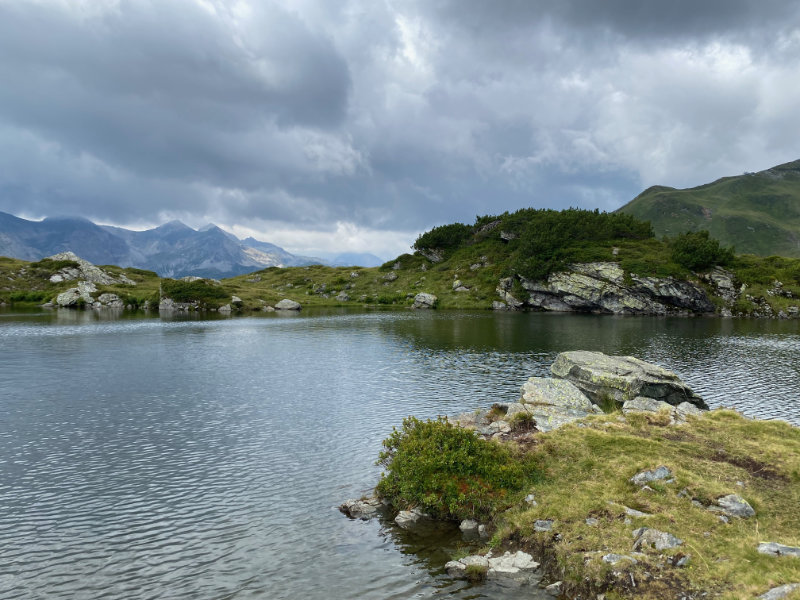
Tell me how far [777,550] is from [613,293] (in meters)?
143

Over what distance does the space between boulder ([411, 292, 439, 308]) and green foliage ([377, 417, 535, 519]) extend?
453ft

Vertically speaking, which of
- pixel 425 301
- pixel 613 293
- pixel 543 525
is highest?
pixel 613 293

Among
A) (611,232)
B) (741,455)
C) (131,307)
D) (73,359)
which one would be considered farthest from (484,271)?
(741,455)

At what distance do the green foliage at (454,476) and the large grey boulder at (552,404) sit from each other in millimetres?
7198

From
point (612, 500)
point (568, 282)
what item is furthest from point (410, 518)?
point (568, 282)

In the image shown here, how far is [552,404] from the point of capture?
3253 centimetres

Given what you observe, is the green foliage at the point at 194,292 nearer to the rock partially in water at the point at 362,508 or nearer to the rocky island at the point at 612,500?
the rocky island at the point at 612,500

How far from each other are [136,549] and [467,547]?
13381 mm

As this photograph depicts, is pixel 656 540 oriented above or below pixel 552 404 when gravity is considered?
below

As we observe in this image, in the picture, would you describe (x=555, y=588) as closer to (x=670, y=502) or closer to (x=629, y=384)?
(x=670, y=502)

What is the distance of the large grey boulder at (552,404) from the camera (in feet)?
94.9

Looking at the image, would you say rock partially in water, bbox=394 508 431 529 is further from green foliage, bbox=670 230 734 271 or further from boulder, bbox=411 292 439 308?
green foliage, bbox=670 230 734 271

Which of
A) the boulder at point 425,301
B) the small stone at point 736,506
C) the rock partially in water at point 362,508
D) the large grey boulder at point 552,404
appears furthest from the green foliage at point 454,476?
the boulder at point 425,301

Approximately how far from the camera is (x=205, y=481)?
24.1 meters
